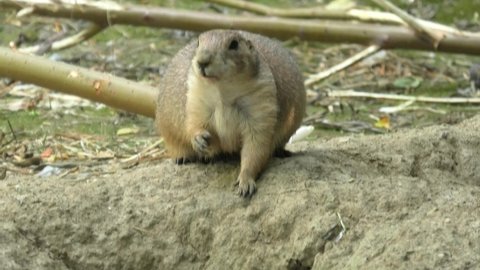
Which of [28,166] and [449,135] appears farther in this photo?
[28,166]

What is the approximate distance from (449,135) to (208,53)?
1334 mm

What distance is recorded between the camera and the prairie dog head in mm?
3830

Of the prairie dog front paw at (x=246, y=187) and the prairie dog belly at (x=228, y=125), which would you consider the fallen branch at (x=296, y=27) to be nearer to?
the prairie dog belly at (x=228, y=125)

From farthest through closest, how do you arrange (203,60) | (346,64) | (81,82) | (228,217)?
(346,64) < (81,82) < (228,217) < (203,60)

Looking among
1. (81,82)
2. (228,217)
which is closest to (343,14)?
(81,82)

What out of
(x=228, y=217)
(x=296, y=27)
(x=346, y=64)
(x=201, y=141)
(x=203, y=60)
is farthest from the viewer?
(x=296, y=27)

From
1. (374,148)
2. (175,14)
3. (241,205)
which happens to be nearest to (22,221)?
(241,205)

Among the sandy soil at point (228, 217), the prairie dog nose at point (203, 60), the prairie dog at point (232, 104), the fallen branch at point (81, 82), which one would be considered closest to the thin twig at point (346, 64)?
the fallen branch at point (81, 82)

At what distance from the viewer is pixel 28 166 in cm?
552

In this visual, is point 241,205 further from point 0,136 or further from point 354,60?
point 354,60

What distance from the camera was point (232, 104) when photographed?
4094mm

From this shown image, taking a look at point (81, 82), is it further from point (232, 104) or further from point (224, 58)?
point (224, 58)

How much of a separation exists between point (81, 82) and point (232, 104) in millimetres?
1886

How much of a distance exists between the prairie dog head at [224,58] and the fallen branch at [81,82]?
5.79ft
